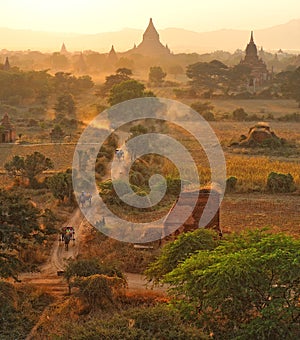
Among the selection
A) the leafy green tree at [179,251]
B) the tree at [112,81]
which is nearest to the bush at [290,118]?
the tree at [112,81]

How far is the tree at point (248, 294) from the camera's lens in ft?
27.8

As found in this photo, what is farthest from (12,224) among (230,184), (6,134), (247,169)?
(6,134)

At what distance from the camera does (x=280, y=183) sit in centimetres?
2073

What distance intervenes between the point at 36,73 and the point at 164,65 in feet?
129

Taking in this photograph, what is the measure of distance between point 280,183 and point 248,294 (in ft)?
Answer: 41.1

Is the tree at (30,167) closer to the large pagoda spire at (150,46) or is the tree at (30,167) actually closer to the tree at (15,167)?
the tree at (15,167)

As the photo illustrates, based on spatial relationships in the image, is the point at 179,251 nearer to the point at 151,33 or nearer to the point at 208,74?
the point at 208,74

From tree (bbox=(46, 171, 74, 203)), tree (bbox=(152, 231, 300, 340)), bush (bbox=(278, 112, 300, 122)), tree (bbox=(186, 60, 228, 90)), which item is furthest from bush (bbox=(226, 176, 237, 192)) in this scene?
tree (bbox=(186, 60, 228, 90))

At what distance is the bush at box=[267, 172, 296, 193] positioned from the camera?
2064 cm

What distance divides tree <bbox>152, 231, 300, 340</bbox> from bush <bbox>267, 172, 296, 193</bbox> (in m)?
11.5

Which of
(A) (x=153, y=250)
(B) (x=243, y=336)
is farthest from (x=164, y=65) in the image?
(B) (x=243, y=336)

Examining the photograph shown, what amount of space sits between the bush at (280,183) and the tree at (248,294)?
1146 cm

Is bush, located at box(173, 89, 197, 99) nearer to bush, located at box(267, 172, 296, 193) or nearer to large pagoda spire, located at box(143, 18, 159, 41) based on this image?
bush, located at box(267, 172, 296, 193)

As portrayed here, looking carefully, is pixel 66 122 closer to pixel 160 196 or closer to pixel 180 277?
pixel 160 196
